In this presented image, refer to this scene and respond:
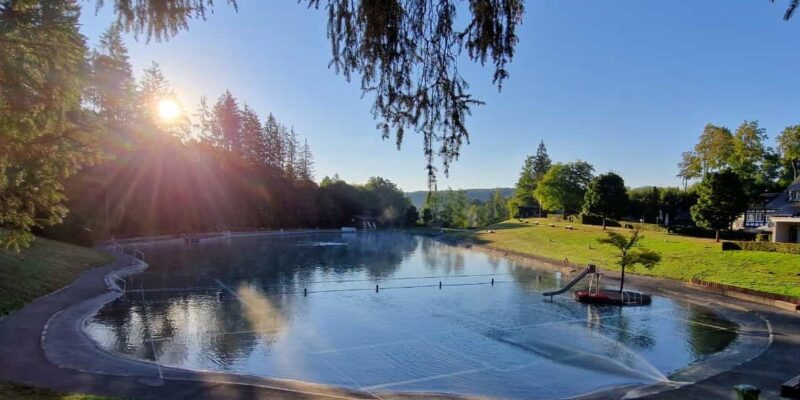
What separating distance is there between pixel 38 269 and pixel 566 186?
→ 78033 millimetres

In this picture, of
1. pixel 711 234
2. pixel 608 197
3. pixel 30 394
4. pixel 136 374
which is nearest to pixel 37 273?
pixel 136 374

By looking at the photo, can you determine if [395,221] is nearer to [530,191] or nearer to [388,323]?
[530,191]

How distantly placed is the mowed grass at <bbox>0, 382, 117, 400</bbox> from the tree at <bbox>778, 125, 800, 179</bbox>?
8430 centimetres

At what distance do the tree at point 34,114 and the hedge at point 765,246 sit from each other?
149 feet

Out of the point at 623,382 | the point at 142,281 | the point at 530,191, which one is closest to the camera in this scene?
the point at 623,382

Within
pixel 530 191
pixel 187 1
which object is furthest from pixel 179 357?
pixel 530 191

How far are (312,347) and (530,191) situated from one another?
9700cm

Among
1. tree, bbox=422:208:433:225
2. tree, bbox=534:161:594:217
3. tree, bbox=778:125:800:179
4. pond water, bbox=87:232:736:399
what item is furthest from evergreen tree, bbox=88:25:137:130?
tree, bbox=778:125:800:179

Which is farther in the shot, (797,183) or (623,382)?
(797,183)

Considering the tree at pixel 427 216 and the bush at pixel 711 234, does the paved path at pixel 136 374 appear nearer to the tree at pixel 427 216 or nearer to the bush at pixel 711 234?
the bush at pixel 711 234

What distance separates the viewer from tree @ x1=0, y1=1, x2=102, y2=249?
40.3 feet

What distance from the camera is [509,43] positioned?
6.03 meters

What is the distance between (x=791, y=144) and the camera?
223 feet

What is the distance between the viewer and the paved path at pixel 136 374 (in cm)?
1284
